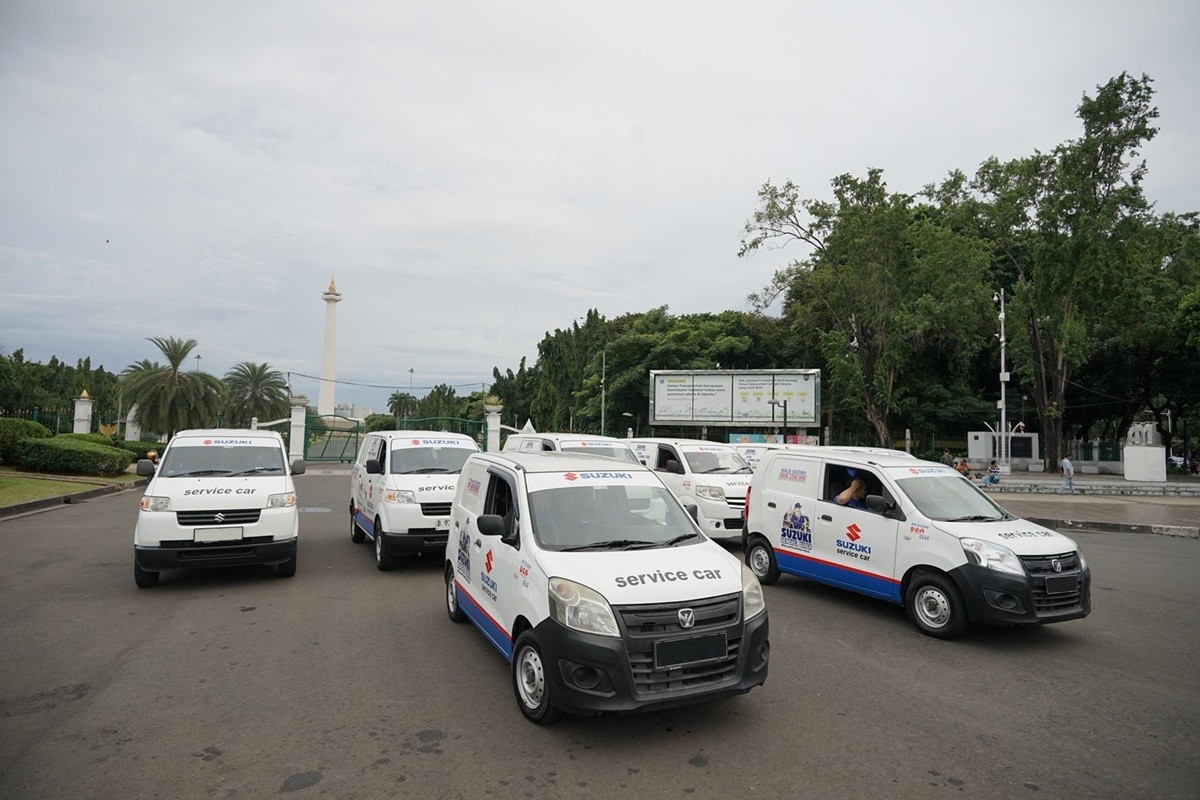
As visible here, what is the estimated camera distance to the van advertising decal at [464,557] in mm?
6641

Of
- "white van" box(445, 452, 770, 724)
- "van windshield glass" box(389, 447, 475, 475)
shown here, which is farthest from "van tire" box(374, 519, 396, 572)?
"white van" box(445, 452, 770, 724)

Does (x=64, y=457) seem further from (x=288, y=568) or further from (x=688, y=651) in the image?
(x=688, y=651)

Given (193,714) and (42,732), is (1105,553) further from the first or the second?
(42,732)

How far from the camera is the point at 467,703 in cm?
512

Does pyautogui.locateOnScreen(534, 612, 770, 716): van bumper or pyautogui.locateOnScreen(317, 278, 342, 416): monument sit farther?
pyautogui.locateOnScreen(317, 278, 342, 416): monument

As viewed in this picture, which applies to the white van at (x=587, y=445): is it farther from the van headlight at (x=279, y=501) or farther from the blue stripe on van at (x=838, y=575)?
the van headlight at (x=279, y=501)

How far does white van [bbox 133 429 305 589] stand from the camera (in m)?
8.15

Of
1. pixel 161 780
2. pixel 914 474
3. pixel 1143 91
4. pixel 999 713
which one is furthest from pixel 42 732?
pixel 1143 91

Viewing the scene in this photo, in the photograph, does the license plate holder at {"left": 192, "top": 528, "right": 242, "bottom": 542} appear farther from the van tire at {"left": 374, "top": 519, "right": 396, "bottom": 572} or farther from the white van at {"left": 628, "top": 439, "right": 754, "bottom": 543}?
the white van at {"left": 628, "top": 439, "right": 754, "bottom": 543}

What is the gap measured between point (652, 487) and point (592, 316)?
63712 mm

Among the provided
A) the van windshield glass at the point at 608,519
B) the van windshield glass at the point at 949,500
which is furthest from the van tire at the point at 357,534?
the van windshield glass at the point at 949,500

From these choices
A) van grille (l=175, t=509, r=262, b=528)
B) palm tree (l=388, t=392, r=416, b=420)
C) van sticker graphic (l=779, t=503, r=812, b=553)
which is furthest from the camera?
palm tree (l=388, t=392, r=416, b=420)

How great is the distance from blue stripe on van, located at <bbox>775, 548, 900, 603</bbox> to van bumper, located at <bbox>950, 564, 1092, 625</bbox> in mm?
839

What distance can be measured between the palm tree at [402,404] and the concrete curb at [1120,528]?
4504 inches
